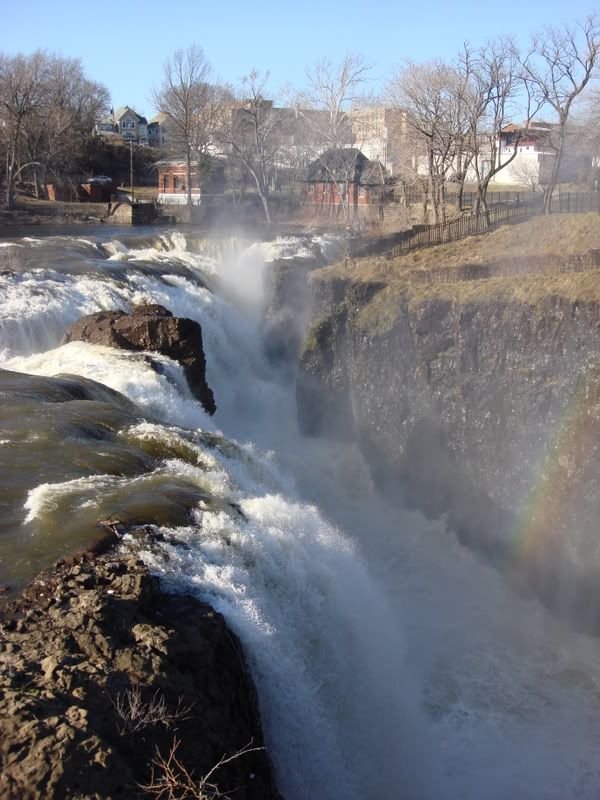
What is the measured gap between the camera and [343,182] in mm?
45969

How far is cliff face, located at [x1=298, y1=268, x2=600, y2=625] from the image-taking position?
41.1 feet

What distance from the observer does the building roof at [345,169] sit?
44875 mm

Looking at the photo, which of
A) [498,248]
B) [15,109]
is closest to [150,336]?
[498,248]

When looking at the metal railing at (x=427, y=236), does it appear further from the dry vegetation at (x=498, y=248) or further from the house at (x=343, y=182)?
the house at (x=343, y=182)

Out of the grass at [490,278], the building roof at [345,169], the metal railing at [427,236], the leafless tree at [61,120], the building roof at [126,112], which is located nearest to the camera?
the grass at [490,278]

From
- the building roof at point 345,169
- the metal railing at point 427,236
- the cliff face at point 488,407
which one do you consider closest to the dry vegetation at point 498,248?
the metal railing at point 427,236

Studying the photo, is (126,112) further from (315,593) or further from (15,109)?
(315,593)

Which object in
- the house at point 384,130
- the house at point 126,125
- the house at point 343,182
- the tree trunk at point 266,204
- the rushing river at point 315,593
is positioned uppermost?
the house at point 126,125

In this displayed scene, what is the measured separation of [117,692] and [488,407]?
1032 centimetres

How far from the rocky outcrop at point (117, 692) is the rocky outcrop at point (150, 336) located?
8.19 metres

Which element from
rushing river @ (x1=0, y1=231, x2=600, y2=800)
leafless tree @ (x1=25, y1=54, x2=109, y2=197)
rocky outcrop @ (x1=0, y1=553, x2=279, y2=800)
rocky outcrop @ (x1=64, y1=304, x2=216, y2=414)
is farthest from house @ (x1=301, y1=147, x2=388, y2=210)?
rocky outcrop @ (x1=0, y1=553, x2=279, y2=800)

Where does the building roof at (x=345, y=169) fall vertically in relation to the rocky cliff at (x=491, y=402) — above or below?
above

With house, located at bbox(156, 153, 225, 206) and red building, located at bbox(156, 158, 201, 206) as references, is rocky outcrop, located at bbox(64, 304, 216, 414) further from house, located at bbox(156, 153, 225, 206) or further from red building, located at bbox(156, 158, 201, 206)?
red building, located at bbox(156, 158, 201, 206)

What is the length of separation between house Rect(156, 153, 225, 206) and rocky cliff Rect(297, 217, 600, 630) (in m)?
42.2
